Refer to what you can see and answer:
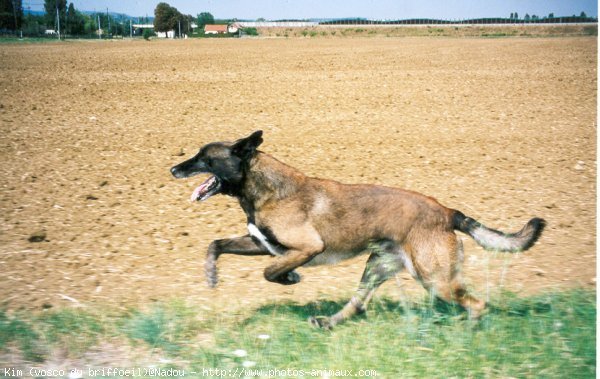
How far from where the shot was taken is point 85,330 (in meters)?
4.61

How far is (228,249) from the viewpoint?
5.15 meters

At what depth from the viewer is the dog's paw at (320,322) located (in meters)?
4.83

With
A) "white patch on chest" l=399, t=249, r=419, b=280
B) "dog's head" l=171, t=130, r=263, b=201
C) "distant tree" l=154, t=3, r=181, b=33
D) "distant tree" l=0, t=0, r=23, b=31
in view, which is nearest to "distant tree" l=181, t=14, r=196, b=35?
"distant tree" l=154, t=3, r=181, b=33

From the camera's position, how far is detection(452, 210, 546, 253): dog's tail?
4766 millimetres

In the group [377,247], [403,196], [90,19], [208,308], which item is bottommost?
[208,308]

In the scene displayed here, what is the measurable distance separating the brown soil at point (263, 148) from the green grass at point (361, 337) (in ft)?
1.50

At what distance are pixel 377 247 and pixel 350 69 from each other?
23398mm

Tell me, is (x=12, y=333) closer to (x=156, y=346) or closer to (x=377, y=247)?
(x=156, y=346)

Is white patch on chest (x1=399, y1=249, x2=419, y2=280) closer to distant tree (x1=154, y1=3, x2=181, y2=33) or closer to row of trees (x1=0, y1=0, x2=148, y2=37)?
distant tree (x1=154, y1=3, x2=181, y2=33)

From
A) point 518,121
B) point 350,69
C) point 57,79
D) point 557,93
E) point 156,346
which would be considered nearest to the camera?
point 156,346

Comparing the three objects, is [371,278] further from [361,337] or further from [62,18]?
[62,18]

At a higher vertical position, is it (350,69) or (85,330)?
(350,69)

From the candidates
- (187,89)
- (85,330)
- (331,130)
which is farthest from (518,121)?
(85,330)

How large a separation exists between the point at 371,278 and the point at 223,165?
5.31 ft
